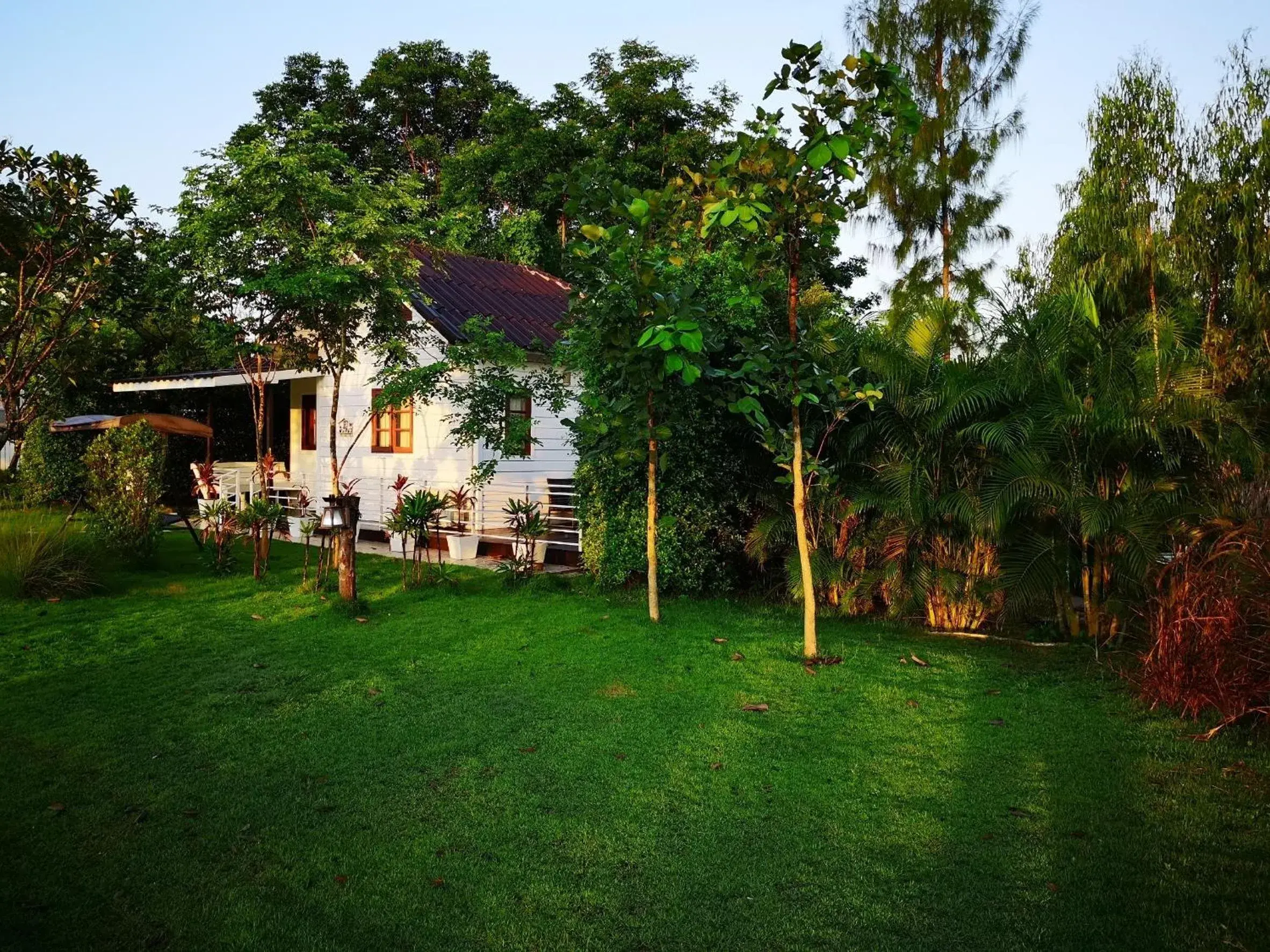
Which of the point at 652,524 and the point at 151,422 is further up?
the point at 151,422

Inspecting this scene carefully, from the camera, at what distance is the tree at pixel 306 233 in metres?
10.2

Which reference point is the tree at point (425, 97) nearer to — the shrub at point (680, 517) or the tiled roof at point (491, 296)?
the tiled roof at point (491, 296)

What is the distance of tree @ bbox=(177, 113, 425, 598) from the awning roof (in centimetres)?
375

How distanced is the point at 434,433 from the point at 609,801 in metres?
10.8

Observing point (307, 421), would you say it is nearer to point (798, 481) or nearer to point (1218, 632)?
point (798, 481)

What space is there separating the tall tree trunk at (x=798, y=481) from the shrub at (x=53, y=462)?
15.8 m

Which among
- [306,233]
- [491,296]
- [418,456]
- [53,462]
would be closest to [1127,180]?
[491,296]

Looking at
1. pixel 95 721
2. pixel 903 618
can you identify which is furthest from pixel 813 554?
pixel 95 721

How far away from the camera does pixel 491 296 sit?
16.6 meters

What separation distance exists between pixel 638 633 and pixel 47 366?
19.4ft

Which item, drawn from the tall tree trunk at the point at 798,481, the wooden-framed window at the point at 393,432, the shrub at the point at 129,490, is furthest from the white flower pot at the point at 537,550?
the tall tree trunk at the point at 798,481

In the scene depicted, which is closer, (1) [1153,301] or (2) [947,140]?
(1) [1153,301]

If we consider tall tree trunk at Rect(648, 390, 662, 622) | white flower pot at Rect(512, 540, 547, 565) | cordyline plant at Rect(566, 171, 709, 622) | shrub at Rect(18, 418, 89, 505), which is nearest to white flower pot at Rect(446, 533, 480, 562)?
white flower pot at Rect(512, 540, 547, 565)

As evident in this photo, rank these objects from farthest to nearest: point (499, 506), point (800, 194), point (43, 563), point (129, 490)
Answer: point (499, 506), point (129, 490), point (43, 563), point (800, 194)
